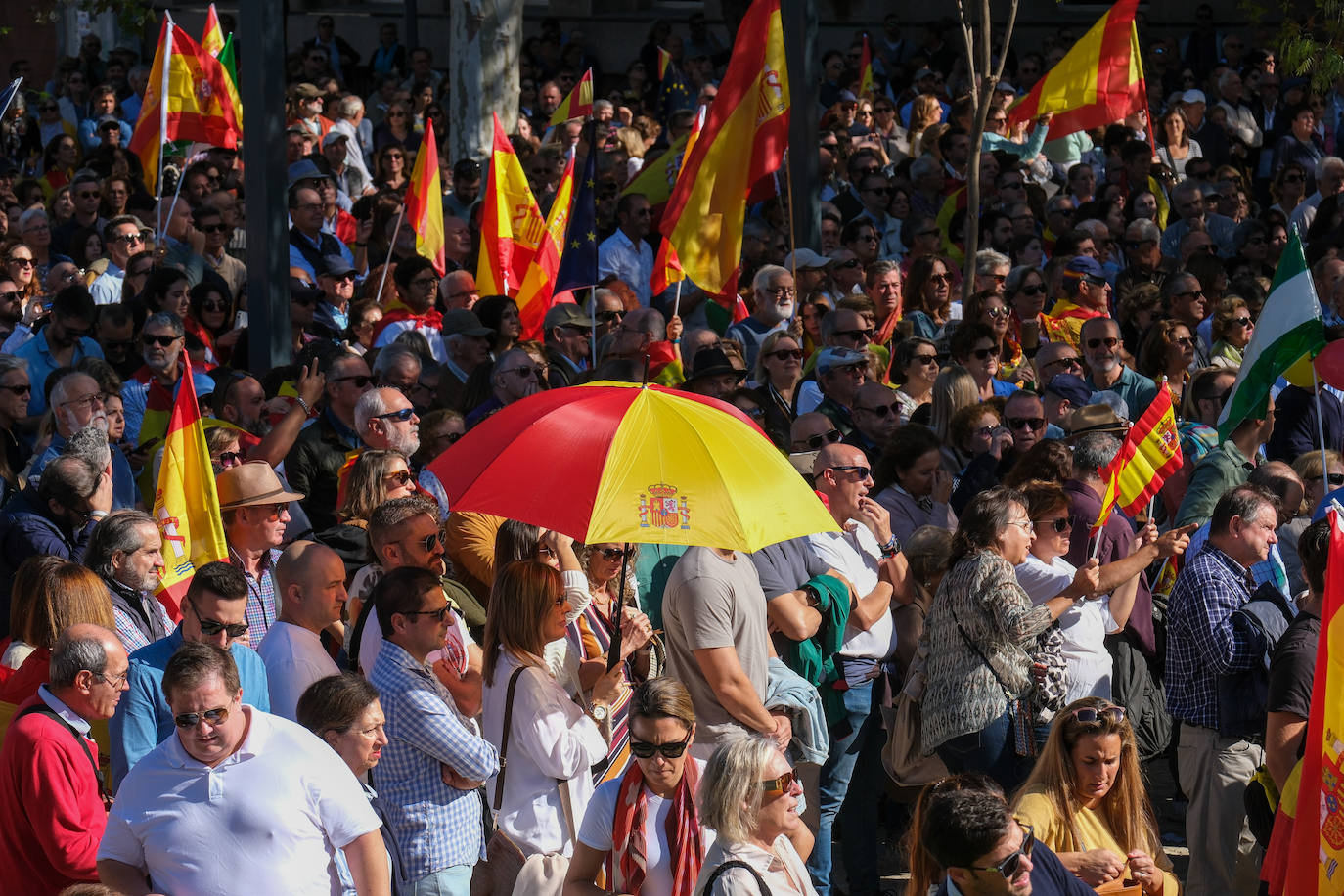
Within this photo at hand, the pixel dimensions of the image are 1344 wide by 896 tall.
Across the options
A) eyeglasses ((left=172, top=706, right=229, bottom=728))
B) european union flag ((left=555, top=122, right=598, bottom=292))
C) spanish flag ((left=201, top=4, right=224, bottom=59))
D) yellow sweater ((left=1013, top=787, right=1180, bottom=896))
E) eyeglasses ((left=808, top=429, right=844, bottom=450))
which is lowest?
yellow sweater ((left=1013, top=787, right=1180, bottom=896))

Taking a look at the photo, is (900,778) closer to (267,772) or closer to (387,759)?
(387,759)

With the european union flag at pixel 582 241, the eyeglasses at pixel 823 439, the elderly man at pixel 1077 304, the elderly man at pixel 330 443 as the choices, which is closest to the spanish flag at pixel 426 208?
the european union flag at pixel 582 241

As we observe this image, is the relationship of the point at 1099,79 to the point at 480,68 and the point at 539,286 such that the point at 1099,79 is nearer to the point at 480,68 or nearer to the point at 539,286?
the point at 539,286

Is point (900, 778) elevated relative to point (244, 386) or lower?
lower

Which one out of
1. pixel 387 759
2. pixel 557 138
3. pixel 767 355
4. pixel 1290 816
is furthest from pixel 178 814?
pixel 557 138

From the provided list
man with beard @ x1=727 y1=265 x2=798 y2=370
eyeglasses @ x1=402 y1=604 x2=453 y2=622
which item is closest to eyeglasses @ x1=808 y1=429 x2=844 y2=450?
man with beard @ x1=727 y1=265 x2=798 y2=370

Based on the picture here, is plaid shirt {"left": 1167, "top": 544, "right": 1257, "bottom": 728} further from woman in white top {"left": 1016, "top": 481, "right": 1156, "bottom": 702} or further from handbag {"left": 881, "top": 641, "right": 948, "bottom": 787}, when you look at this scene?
handbag {"left": 881, "top": 641, "right": 948, "bottom": 787}

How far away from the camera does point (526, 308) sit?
11.5 m

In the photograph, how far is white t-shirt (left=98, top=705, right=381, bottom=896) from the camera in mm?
4742

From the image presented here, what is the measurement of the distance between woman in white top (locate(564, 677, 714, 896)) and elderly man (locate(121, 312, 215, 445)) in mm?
4547

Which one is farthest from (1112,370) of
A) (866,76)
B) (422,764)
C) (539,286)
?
(866,76)

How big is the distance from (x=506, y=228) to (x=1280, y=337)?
17.8 feet

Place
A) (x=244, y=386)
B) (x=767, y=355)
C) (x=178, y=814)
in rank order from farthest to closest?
(x=767, y=355) → (x=244, y=386) → (x=178, y=814)

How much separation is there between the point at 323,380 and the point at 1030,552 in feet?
11.5
